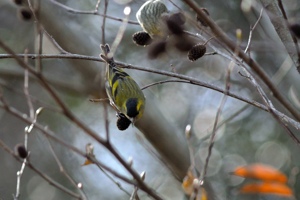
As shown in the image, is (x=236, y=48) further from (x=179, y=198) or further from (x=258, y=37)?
(x=179, y=198)

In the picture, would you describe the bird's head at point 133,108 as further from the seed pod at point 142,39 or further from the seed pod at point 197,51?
the seed pod at point 197,51

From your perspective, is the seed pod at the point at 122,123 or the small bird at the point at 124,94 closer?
the seed pod at the point at 122,123

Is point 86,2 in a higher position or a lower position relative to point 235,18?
higher

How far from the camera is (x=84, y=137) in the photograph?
8914 millimetres

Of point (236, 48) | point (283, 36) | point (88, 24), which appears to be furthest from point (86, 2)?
point (236, 48)

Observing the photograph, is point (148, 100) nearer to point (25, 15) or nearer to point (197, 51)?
point (197, 51)

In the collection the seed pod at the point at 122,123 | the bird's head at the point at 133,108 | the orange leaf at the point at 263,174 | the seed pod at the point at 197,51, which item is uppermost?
the bird's head at the point at 133,108

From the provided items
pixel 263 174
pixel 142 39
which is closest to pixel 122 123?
pixel 142 39

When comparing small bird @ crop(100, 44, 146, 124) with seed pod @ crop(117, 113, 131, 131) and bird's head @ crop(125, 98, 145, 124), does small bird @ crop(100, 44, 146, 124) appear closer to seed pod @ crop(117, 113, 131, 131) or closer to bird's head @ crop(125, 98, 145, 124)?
bird's head @ crop(125, 98, 145, 124)

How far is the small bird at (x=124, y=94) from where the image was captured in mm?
3896

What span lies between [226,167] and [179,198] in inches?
27.8

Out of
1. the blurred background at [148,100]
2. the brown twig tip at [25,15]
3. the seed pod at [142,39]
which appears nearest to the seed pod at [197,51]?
the seed pod at [142,39]

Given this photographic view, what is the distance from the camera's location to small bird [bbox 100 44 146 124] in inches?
153

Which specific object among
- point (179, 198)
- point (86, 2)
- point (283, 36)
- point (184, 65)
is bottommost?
point (283, 36)
